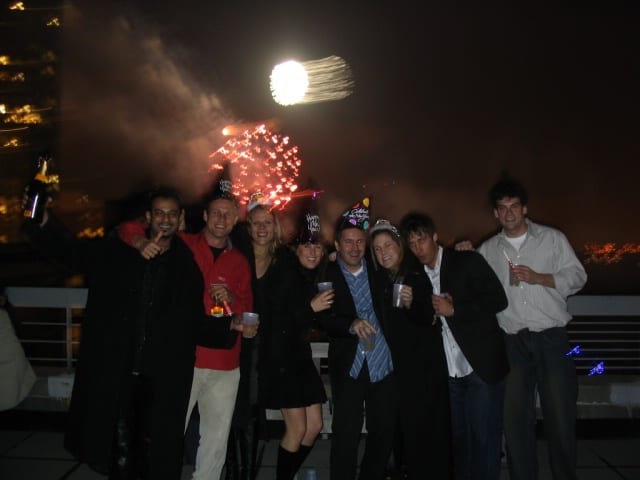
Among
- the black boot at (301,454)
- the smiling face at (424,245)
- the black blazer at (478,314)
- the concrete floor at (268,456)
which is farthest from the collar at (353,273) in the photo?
the concrete floor at (268,456)

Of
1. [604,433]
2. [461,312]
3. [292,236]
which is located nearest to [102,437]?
[292,236]

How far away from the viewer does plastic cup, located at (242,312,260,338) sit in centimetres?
343

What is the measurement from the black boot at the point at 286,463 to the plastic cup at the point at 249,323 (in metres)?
0.97

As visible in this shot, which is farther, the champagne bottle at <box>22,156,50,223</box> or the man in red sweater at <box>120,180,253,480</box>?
the man in red sweater at <box>120,180,253,480</box>

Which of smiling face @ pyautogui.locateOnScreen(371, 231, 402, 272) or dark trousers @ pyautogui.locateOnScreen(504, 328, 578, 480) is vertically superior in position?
smiling face @ pyautogui.locateOnScreen(371, 231, 402, 272)

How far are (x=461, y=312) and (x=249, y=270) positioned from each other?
1.66 metres

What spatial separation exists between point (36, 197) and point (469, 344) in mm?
3257

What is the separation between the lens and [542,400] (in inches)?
143

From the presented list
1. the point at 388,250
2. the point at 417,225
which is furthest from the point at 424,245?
the point at 388,250

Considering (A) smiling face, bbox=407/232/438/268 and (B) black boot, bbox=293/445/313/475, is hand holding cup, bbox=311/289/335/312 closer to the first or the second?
(A) smiling face, bbox=407/232/438/268

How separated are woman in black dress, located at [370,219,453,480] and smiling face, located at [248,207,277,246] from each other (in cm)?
108

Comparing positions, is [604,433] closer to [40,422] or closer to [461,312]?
[461,312]

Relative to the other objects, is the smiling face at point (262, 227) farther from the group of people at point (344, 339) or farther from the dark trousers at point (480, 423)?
the dark trousers at point (480, 423)

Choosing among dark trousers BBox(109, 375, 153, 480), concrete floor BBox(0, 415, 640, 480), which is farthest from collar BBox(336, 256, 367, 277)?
concrete floor BBox(0, 415, 640, 480)
